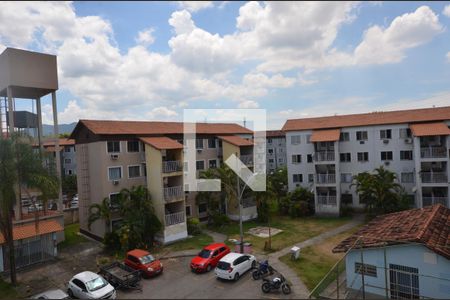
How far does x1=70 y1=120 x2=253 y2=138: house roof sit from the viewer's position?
25922mm

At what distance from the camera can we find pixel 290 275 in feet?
59.6

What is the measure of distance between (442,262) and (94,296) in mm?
16274

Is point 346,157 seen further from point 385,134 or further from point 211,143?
point 211,143

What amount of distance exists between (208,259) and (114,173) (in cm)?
1170

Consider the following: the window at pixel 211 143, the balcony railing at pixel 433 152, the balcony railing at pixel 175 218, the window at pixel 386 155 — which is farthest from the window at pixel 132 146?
the balcony railing at pixel 433 152

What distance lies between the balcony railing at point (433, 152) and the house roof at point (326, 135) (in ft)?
25.3

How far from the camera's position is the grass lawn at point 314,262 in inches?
696

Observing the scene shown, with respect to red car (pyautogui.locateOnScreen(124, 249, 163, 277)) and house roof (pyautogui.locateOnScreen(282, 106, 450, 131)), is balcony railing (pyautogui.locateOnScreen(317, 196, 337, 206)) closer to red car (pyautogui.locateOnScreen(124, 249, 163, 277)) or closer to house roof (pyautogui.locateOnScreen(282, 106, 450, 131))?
house roof (pyautogui.locateOnScreen(282, 106, 450, 131))

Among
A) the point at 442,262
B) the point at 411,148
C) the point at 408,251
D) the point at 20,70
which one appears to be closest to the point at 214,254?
the point at 408,251

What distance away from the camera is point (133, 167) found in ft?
89.5

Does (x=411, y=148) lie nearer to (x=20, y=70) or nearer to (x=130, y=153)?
(x=130, y=153)

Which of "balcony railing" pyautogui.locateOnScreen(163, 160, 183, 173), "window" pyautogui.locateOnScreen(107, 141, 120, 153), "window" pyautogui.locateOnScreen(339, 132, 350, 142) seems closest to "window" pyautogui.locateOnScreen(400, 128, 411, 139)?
"window" pyautogui.locateOnScreen(339, 132, 350, 142)

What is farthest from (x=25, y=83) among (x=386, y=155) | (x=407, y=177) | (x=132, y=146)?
(x=407, y=177)

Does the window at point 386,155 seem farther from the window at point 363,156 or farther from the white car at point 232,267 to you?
the white car at point 232,267
